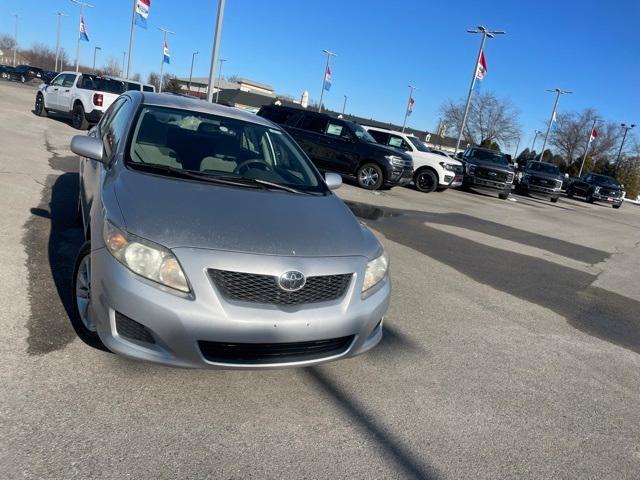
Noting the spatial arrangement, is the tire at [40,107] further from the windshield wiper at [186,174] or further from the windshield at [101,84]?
the windshield wiper at [186,174]

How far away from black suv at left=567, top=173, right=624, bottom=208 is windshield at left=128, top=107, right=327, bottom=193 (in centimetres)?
3064

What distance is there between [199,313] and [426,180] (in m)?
16.1

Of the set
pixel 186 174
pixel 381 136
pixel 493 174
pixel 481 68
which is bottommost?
pixel 186 174

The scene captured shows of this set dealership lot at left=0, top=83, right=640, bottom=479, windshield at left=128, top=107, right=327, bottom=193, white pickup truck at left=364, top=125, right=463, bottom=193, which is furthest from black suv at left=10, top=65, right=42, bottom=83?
windshield at left=128, top=107, right=327, bottom=193

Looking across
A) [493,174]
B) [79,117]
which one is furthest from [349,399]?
[493,174]

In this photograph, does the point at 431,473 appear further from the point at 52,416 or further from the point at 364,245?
the point at 52,416

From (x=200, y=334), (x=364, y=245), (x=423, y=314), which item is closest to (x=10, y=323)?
(x=200, y=334)

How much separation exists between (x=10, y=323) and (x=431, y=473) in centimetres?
286

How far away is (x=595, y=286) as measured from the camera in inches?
302

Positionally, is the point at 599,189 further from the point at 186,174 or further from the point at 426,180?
the point at 186,174

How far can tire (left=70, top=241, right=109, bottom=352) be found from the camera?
3258mm

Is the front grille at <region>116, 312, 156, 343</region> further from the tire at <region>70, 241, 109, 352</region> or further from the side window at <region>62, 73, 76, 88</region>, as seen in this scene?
the side window at <region>62, 73, 76, 88</region>

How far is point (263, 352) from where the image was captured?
2871 millimetres

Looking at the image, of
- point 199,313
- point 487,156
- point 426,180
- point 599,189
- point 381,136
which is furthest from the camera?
point 599,189
